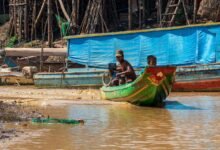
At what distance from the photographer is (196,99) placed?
1608 cm

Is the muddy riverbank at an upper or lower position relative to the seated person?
lower

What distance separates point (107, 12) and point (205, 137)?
18.4 meters

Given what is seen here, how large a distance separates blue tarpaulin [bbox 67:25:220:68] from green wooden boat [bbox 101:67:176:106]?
203 inches

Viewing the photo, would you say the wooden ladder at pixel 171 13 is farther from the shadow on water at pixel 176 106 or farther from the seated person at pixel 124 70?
the seated person at pixel 124 70

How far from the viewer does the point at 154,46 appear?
1938 cm

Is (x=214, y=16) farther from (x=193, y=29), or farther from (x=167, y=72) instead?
(x=167, y=72)

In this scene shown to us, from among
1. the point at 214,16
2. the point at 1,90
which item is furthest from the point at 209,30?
the point at 1,90

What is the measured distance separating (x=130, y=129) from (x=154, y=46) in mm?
9180

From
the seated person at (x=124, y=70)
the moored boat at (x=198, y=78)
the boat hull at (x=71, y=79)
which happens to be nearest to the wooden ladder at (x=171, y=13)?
the boat hull at (x=71, y=79)

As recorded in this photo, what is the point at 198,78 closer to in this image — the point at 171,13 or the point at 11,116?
the point at 171,13

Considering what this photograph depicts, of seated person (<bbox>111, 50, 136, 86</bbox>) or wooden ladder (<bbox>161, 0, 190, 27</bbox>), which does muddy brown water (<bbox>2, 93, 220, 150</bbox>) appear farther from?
wooden ladder (<bbox>161, 0, 190, 27</bbox>)

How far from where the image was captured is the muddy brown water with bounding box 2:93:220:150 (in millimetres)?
8961

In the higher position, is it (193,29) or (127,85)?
(193,29)

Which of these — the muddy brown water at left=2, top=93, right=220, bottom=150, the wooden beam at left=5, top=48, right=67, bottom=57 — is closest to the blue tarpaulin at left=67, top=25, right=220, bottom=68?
the wooden beam at left=5, top=48, right=67, bottom=57
